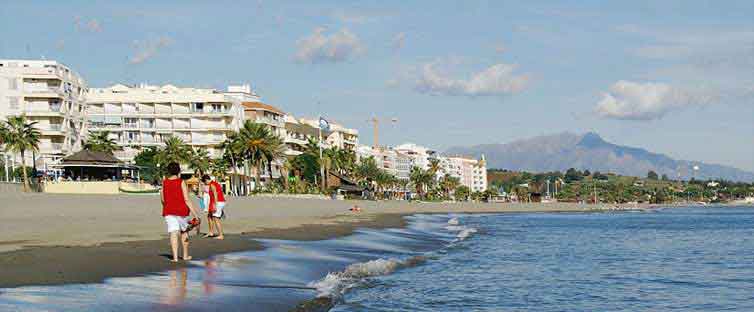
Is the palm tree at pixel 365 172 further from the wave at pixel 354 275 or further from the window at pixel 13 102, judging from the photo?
the wave at pixel 354 275

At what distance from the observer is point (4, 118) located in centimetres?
9938

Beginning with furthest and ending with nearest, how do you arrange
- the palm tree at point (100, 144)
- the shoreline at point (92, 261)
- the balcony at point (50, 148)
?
the balcony at point (50, 148) → the palm tree at point (100, 144) → the shoreline at point (92, 261)

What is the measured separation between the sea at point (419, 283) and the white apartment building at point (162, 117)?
94533 millimetres

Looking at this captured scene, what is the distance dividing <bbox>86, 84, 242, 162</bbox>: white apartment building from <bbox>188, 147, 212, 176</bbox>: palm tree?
908 centimetres

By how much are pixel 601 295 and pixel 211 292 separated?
651 centimetres

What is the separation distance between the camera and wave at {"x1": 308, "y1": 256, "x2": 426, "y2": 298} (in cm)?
1398

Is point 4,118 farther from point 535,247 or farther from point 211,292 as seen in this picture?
point 211,292

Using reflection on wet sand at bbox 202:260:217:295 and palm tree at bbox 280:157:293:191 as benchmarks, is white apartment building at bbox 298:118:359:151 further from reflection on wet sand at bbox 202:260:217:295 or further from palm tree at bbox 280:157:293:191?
reflection on wet sand at bbox 202:260:217:295

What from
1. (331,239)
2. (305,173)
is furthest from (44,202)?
(305,173)

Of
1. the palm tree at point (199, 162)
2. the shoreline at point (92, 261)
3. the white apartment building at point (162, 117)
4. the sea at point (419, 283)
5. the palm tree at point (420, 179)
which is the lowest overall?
the sea at point (419, 283)

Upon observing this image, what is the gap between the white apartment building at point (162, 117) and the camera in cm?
11671

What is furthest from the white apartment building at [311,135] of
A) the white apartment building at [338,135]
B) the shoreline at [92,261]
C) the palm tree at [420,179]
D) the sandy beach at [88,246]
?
the shoreline at [92,261]

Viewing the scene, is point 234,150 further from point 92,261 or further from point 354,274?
point 92,261

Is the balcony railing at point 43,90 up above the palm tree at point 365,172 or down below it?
above
